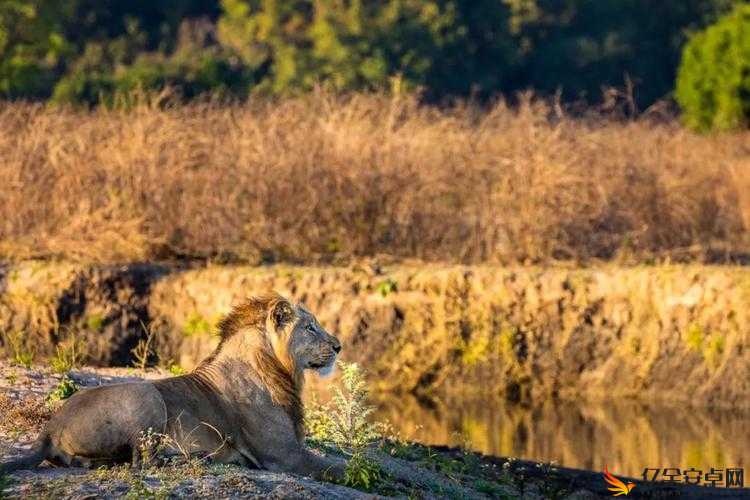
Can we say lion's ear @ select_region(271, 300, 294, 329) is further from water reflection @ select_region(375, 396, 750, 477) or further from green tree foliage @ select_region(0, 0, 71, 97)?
green tree foliage @ select_region(0, 0, 71, 97)

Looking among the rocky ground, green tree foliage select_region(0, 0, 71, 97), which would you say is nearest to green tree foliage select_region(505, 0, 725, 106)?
green tree foliage select_region(0, 0, 71, 97)

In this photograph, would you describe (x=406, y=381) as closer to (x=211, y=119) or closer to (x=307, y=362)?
(x=211, y=119)

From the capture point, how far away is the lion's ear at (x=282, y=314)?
912 centimetres

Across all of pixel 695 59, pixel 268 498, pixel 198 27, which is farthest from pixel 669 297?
pixel 198 27

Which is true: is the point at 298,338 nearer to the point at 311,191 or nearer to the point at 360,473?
the point at 360,473

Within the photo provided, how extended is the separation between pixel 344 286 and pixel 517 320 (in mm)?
1859

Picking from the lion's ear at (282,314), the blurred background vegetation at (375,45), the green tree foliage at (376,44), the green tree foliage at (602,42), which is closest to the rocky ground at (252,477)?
the lion's ear at (282,314)

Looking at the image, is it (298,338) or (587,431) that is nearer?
(298,338)

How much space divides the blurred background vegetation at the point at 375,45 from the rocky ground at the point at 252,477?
82.1ft

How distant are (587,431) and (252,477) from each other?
7837 millimetres

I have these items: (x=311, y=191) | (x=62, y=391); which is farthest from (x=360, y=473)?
(x=311, y=191)

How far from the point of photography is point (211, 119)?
66.7ft

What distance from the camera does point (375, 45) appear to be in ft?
141

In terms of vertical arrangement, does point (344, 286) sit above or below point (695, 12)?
below
